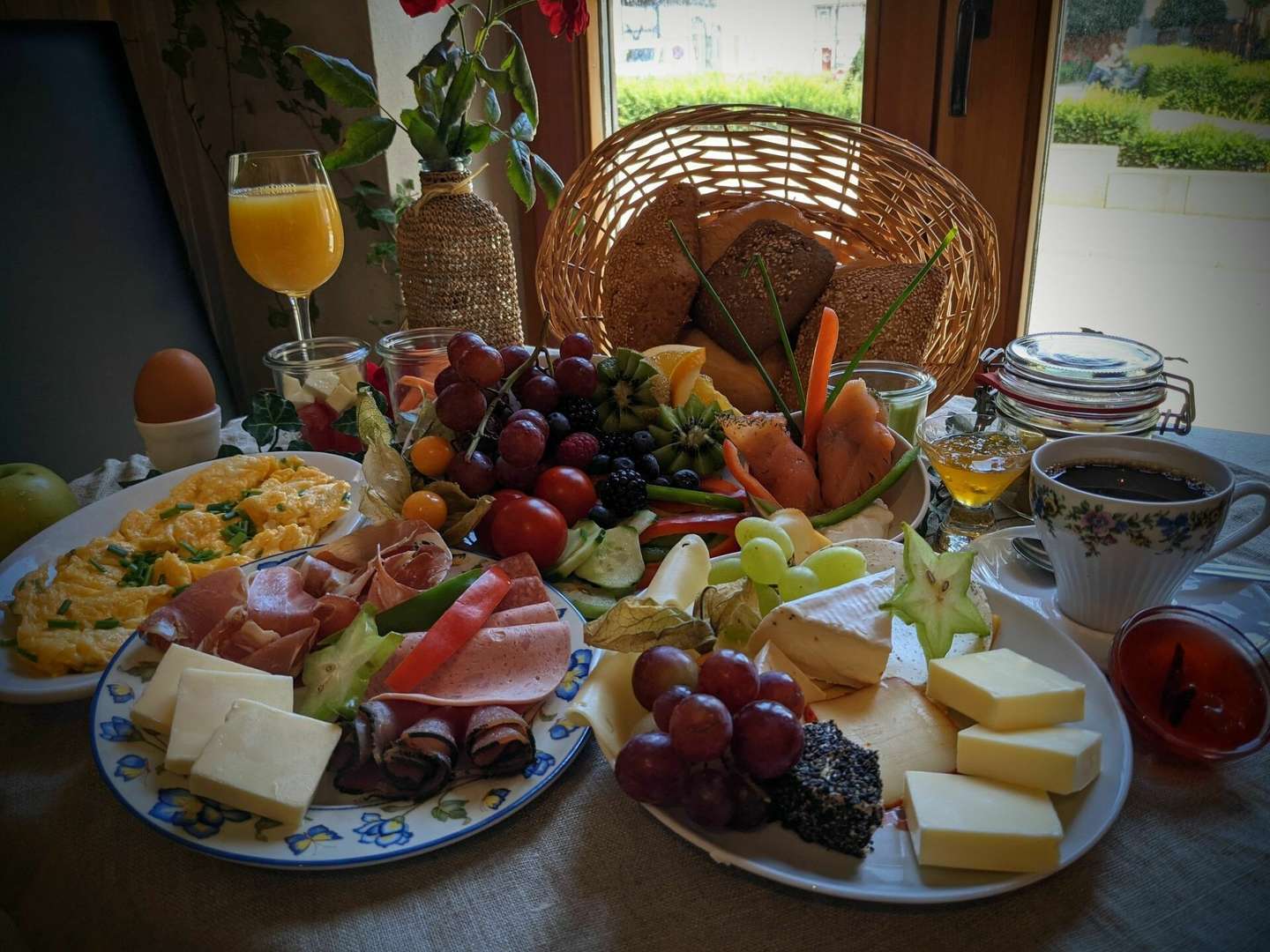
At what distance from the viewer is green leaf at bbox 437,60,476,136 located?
1.28 metres

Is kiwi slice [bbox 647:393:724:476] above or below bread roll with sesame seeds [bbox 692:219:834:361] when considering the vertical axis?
below

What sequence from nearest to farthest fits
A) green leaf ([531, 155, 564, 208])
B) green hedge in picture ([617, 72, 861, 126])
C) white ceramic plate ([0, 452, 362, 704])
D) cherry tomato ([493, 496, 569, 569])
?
white ceramic plate ([0, 452, 362, 704]), cherry tomato ([493, 496, 569, 569]), green leaf ([531, 155, 564, 208]), green hedge in picture ([617, 72, 861, 126])

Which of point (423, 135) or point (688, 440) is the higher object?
point (423, 135)

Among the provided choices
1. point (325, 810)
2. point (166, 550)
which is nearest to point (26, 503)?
point (166, 550)

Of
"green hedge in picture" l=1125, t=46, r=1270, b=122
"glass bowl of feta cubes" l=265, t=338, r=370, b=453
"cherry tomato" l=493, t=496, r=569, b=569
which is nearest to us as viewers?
"cherry tomato" l=493, t=496, r=569, b=569

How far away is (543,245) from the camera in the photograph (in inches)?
59.4

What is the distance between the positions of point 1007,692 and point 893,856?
13cm

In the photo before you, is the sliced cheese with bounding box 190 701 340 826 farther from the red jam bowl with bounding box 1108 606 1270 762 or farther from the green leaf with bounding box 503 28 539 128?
the green leaf with bounding box 503 28 539 128

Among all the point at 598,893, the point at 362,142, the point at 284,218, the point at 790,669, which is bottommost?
the point at 598,893

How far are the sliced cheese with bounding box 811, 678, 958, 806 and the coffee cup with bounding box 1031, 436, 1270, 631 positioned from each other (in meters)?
0.21

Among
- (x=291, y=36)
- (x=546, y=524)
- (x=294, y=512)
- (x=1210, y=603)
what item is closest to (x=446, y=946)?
(x=546, y=524)

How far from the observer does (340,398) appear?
1191 millimetres

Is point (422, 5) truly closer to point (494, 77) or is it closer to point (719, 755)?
point (494, 77)

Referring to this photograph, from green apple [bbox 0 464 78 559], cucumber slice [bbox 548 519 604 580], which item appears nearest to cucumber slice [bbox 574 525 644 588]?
cucumber slice [bbox 548 519 604 580]
